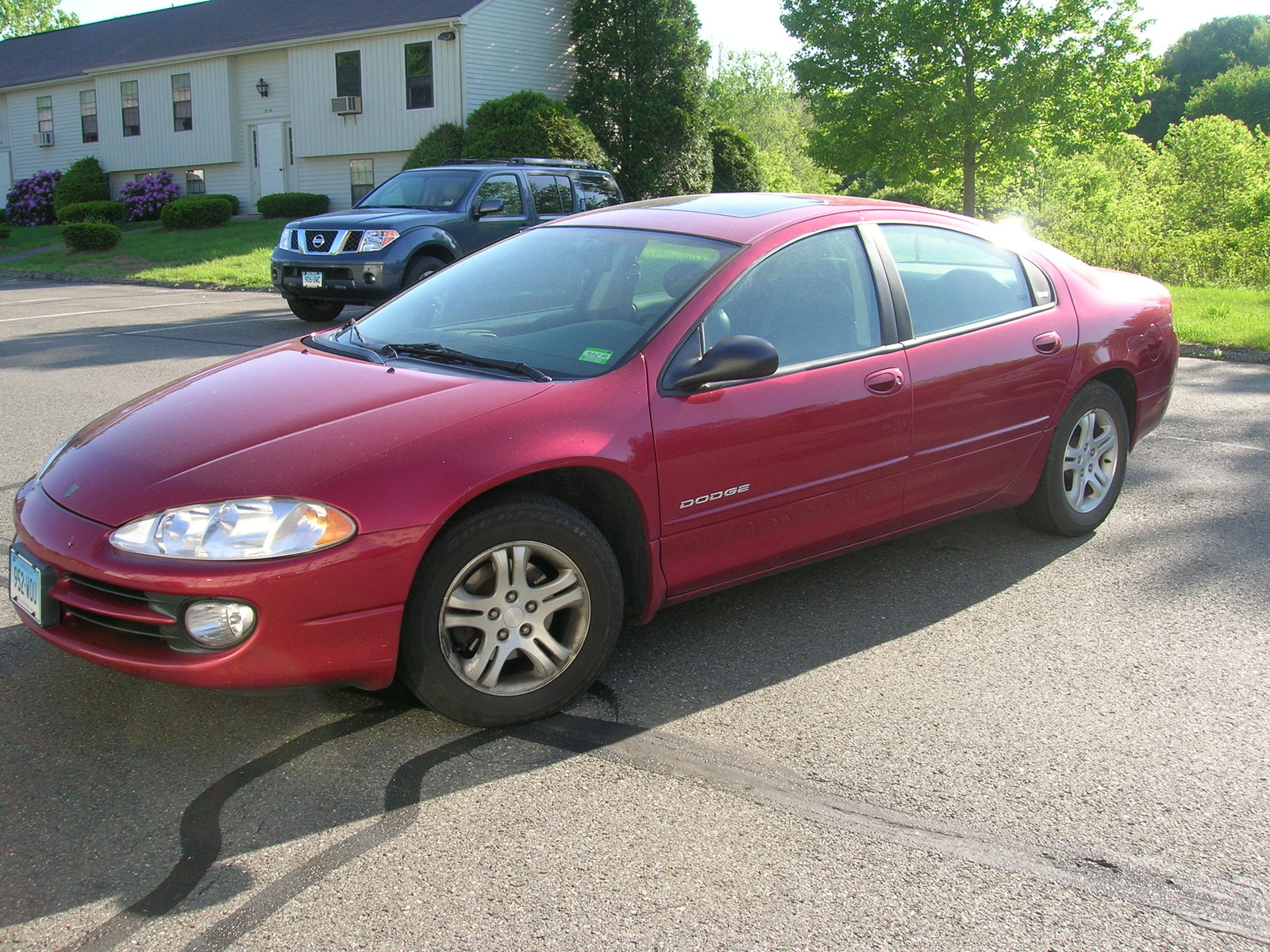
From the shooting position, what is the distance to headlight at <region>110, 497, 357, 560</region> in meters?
2.99

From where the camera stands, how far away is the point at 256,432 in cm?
337

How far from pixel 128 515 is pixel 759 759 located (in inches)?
74.8

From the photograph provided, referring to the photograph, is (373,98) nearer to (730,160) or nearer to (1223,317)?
(730,160)

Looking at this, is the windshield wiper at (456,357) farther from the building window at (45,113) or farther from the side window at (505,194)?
the building window at (45,113)

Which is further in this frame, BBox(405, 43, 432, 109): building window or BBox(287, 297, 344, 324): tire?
BBox(405, 43, 432, 109): building window

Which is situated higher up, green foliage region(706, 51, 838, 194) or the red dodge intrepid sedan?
green foliage region(706, 51, 838, 194)

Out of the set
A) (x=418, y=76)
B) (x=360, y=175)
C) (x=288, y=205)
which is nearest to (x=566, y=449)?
(x=418, y=76)

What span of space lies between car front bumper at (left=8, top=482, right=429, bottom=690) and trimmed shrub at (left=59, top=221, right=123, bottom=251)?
2338cm

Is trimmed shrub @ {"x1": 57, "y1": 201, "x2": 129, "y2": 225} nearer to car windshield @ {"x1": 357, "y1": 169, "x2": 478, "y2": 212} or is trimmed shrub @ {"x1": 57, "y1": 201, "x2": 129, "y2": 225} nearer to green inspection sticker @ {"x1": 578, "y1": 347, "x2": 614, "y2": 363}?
car windshield @ {"x1": 357, "y1": 169, "x2": 478, "y2": 212}

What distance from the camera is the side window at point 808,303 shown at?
3967 mm

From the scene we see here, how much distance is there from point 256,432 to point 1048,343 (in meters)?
3.29

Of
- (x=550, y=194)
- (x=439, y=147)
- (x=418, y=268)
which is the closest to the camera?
(x=418, y=268)

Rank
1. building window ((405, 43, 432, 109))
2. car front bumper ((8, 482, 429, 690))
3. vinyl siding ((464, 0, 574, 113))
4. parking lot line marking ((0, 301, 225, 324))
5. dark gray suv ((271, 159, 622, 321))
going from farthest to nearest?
building window ((405, 43, 432, 109))
vinyl siding ((464, 0, 574, 113))
parking lot line marking ((0, 301, 225, 324))
dark gray suv ((271, 159, 622, 321))
car front bumper ((8, 482, 429, 690))

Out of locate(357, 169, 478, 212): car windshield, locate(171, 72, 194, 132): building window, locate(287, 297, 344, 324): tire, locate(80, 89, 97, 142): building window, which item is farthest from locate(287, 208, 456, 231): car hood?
locate(80, 89, 97, 142): building window
